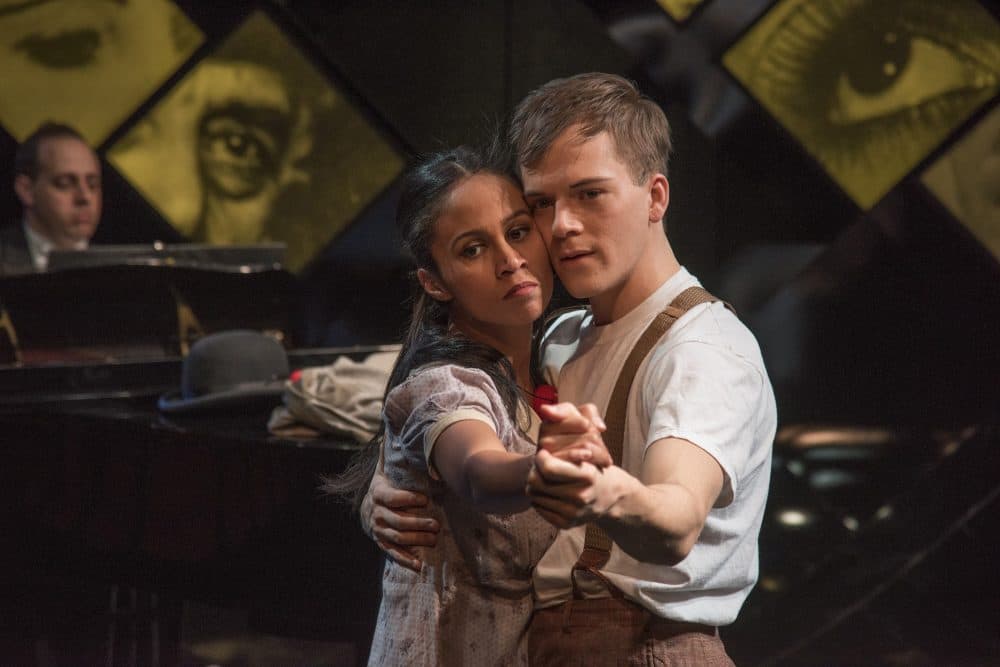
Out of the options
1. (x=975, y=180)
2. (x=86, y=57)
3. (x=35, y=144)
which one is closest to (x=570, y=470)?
(x=975, y=180)

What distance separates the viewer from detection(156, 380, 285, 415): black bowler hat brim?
334cm

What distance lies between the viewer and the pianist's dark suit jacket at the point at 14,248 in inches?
204

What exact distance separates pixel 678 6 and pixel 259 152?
6.68ft

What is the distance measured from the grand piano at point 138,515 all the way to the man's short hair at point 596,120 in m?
1.30

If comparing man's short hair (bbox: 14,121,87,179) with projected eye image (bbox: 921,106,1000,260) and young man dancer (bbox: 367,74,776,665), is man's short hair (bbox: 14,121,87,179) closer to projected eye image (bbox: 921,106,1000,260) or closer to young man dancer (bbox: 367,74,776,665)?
projected eye image (bbox: 921,106,1000,260)

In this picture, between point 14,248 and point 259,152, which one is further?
point 259,152

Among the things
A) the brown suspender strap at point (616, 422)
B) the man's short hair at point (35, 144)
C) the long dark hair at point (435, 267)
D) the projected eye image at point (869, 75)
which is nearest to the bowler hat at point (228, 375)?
the long dark hair at point (435, 267)

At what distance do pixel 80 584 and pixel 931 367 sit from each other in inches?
139

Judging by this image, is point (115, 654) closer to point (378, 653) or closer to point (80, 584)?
point (80, 584)

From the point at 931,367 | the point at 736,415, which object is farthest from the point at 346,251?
the point at 736,415

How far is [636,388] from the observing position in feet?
5.26

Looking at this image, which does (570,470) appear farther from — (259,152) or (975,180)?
(259,152)

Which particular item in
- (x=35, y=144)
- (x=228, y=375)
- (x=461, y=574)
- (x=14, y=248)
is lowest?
(x=461, y=574)

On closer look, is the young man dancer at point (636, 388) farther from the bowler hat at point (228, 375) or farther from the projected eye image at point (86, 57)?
the projected eye image at point (86, 57)
